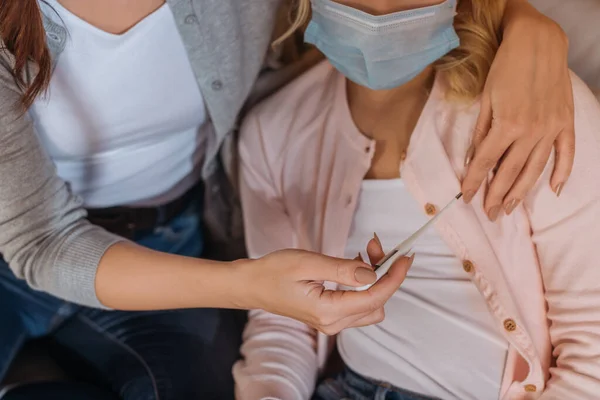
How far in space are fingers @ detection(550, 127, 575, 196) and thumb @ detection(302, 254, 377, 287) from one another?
0.30 metres

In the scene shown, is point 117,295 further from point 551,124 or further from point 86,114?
point 551,124

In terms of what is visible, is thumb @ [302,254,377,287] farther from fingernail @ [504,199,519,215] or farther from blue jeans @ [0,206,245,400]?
blue jeans @ [0,206,245,400]

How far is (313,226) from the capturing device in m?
1.09

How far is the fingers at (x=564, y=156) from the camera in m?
0.82

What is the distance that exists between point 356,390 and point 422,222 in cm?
31

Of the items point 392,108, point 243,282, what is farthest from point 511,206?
point 243,282

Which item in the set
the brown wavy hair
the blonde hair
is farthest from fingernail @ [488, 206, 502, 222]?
the brown wavy hair

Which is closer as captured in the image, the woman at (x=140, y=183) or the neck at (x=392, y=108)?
the woman at (x=140, y=183)

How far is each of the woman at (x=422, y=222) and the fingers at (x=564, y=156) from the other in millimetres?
22

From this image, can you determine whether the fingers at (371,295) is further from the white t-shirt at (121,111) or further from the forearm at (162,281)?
the white t-shirt at (121,111)

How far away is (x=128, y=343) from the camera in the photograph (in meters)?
1.15

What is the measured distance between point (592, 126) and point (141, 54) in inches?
25.8

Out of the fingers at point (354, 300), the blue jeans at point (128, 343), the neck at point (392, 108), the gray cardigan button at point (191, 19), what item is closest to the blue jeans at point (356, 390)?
the blue jeans at point (128, 343)

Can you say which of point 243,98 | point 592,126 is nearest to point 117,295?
point 243,98
